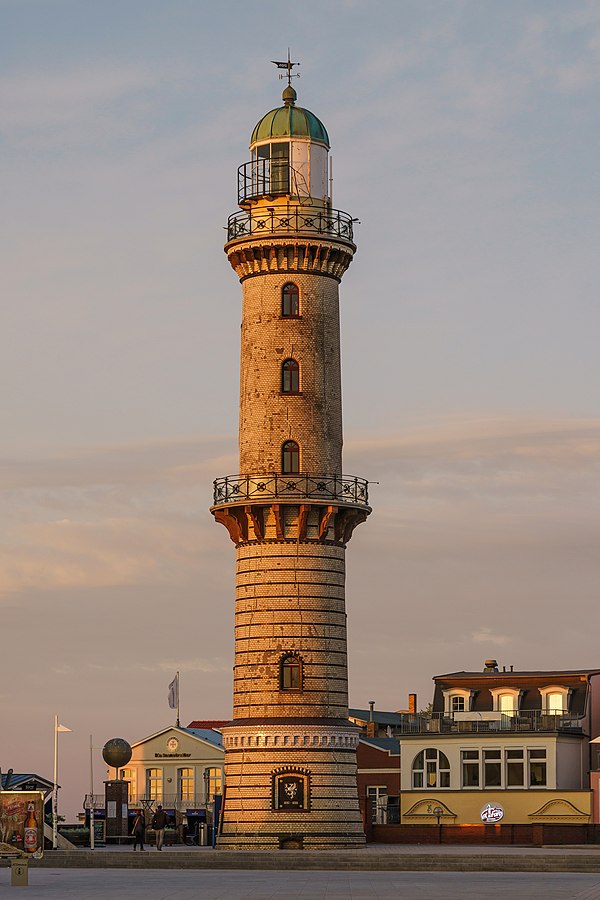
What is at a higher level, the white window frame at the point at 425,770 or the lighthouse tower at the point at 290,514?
the lighthouse tower at the point at 290,514

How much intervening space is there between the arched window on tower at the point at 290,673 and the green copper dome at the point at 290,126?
2136 cm

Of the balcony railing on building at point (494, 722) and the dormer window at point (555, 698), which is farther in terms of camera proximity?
the dormer window at point (555, 698)

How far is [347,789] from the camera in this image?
69.1 meters

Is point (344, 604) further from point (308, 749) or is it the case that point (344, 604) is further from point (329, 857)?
point (329, 857)

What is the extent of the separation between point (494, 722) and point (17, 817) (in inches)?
1322

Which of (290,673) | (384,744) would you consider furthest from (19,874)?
(384,744)

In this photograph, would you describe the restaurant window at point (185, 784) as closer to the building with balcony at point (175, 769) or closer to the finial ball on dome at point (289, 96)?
the building with balcony at point (175, 769)

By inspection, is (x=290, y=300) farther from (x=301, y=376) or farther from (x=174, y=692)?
(x=174, y=692)

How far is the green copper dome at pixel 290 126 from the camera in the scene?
7262 centimetres

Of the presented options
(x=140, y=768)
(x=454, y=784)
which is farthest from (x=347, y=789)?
(x=140, y=768)

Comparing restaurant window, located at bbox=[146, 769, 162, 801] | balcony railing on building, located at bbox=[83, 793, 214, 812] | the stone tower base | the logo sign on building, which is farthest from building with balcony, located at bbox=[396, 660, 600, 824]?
restaurant window, located at bbox=[146, 769, 162, 801]

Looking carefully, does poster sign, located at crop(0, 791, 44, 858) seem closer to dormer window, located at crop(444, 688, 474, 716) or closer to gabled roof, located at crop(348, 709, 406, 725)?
dormer window, located at crop(444, 688, 474, 716)

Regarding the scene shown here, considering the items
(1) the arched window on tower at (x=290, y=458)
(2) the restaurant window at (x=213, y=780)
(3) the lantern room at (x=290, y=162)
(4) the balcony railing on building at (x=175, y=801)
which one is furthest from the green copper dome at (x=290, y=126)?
(2) the restaurant window at (x=213, y=780)

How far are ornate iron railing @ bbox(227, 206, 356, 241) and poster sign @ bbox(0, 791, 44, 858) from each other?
2724 cm
